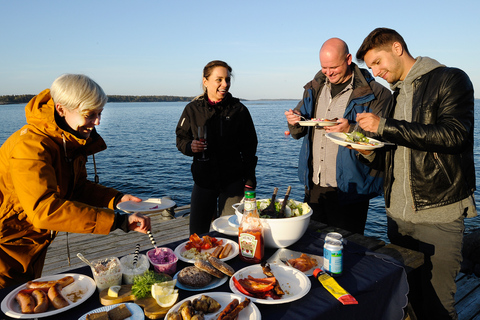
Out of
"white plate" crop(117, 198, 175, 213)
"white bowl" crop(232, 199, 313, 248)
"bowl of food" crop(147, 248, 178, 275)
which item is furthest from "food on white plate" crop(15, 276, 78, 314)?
"white bowl" crop(232, 199, 313, 248)

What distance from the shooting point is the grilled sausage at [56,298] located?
158cm

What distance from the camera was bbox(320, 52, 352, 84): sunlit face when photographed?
331cm

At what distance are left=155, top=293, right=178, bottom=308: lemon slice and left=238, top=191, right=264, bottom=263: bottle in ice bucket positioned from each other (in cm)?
59

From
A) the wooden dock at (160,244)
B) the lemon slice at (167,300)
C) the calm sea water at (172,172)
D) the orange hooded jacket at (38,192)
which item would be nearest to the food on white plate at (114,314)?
the lemon slice at (167,300)

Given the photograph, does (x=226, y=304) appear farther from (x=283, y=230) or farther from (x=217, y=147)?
(x=217, y=147)

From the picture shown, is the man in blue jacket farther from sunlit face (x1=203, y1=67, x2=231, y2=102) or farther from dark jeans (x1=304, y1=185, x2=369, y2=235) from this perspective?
sunlit face (x1=203, y1=67, x2=231, y2=102)

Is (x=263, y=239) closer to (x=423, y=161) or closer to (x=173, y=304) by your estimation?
(x=173, y=304)

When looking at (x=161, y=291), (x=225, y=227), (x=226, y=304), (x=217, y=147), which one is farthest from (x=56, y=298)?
(x=217, y=147)

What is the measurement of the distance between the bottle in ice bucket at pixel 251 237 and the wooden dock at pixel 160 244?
96 cm

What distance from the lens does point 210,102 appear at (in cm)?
393

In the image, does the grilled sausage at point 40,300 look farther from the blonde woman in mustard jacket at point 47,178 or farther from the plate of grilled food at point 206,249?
the plate of grilled food at point 206,249

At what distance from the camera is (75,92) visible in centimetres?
200

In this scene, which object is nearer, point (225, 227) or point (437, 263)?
point (437, 263)

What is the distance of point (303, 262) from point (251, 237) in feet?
1.20
